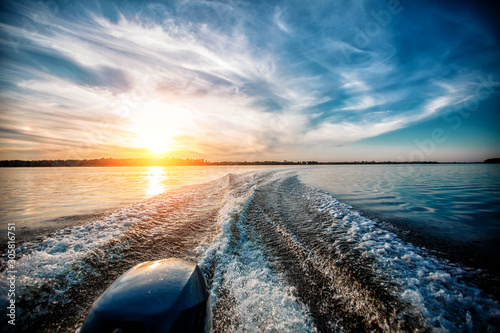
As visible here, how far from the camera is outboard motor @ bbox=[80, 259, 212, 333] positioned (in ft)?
5.05

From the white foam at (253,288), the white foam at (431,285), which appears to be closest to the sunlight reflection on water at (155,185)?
the white foam at (253,288)

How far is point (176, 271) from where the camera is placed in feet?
7.13

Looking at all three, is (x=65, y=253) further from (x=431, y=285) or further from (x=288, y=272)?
(x=431, y=285)

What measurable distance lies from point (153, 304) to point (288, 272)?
2.36 m

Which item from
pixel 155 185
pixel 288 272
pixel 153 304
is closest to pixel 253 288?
pixel 288 272

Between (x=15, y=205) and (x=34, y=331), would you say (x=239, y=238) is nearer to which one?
(x=34, y=331)

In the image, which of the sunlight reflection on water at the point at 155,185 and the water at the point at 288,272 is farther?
the sunlight reflection on water at the point at 155,185

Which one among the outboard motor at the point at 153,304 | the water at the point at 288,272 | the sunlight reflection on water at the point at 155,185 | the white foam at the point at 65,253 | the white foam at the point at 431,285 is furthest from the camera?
the sunlight reflection on water at the point at 155,185

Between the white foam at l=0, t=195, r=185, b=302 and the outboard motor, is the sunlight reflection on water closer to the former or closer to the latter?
the white foam at l=0, t=195, r=185, b=302

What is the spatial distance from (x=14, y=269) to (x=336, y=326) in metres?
5.47

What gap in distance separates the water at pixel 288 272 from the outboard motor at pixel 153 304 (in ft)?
2.13

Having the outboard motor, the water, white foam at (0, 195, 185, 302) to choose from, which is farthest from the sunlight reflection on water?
the outboard motor

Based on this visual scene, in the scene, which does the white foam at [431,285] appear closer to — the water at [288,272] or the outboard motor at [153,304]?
the water at [288,272]

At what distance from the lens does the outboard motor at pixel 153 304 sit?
1539mm
